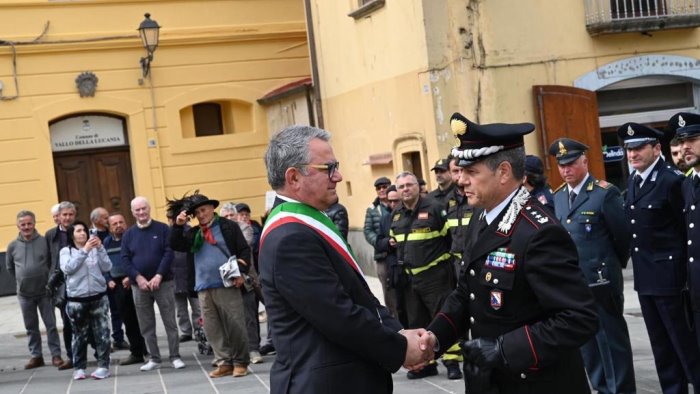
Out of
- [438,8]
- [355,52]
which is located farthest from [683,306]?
[355,52]

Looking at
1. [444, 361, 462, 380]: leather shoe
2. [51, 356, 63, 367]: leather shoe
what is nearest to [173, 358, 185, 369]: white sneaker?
[51, 356, 63, 367]: leather shoe

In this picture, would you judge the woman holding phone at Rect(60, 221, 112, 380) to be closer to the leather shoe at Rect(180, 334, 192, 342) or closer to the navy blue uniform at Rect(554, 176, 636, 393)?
the leather shoe at Rect(180, 334, 192, 342)

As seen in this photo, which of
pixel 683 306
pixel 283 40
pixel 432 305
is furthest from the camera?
pixel 283 40

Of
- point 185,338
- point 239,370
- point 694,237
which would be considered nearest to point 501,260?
point 694,237

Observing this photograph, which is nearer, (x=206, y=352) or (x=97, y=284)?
(x=97, y=284)

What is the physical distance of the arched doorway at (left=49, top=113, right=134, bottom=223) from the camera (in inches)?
845

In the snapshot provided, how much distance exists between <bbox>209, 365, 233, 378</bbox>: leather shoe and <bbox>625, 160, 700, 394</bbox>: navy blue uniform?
4.84 metres

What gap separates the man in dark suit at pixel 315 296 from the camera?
14.5ft

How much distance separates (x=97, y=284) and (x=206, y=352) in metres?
1.77

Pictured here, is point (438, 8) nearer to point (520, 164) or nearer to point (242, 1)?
point (242, 1)

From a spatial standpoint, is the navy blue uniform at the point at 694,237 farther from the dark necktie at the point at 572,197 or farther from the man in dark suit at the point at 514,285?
the man in dark suit at the point at 514,285

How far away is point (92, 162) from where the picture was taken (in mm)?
21734

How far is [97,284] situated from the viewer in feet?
38.5

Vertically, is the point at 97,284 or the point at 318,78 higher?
the point at 318,78
